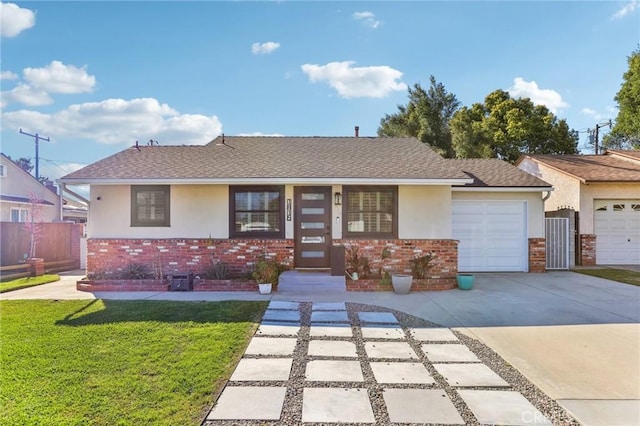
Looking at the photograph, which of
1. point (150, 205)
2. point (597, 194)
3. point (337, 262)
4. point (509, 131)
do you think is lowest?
Result: point (337, 262)

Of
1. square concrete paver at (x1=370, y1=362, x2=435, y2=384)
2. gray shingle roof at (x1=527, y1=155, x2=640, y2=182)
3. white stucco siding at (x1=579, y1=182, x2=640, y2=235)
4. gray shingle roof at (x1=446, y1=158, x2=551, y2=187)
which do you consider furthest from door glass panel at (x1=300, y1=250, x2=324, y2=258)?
white stucco siding at (x1=579, y1=182, x2=640, y2=235)

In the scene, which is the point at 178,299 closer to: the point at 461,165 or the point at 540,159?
the point at 461,165

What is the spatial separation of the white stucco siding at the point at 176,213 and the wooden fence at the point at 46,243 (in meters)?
3.87

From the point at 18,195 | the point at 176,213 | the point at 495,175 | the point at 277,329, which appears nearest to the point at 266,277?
the point at 277,329

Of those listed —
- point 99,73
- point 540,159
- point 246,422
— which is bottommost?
point 246,422

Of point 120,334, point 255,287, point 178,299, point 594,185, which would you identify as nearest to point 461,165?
point 594,185

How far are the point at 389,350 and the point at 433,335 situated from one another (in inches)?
40.3

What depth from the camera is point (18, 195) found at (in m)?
20.7

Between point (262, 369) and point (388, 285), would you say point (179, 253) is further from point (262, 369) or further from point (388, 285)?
point (262, 369)

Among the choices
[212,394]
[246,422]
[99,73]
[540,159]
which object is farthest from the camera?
[540,159]

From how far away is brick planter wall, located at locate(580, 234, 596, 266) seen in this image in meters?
13.3

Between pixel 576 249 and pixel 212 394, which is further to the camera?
pixel 576 249

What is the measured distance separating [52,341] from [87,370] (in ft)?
4.72

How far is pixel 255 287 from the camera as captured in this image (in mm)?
8672
